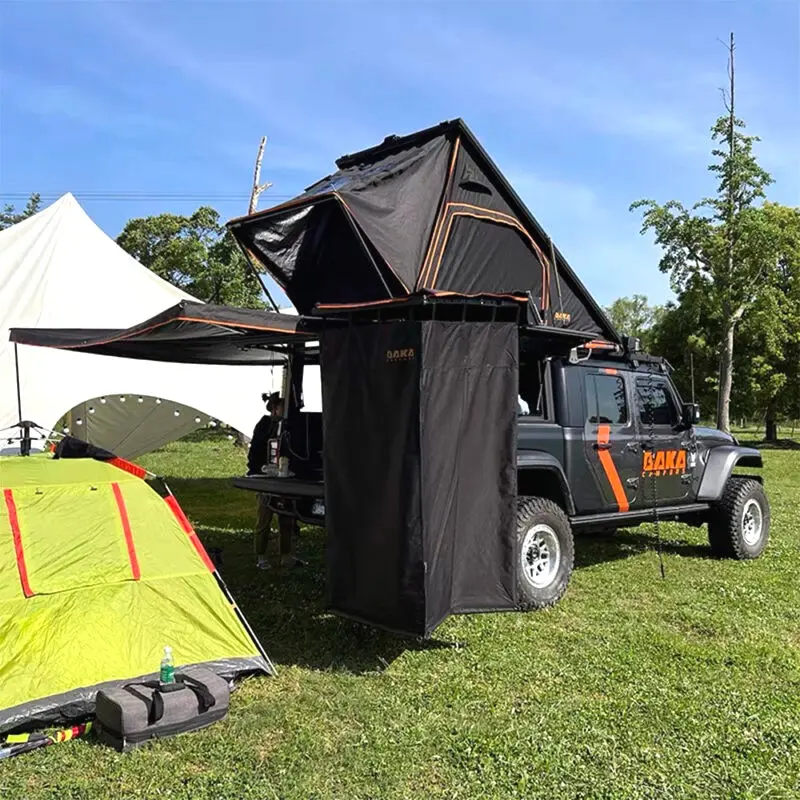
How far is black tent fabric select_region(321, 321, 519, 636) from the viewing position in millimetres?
4949

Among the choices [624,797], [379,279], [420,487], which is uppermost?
[379,279]

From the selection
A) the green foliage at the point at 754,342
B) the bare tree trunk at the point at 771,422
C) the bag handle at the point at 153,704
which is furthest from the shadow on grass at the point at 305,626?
the bare tree trunk at the point at 771,422

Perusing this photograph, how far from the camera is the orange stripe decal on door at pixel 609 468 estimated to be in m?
7.22

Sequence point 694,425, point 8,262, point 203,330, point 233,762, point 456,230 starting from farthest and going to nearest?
point 8,262 → point 694,425 → point 456,230 → point 203,330 → point 233,762

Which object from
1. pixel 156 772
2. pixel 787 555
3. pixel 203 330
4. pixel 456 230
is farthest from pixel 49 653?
pixel 787 555

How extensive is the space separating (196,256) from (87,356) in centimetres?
1544

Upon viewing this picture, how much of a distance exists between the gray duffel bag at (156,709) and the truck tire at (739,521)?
5992 millimetres

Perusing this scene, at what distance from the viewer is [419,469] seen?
194 inches

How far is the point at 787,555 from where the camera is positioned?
8.73m

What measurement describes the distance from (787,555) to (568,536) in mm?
3623

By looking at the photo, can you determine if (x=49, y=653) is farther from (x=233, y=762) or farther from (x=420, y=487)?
(x=420, y=487)

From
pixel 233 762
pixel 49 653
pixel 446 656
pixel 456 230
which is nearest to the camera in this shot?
pixel 233 762

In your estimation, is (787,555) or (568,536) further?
(787,555)

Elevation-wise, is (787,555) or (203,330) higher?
(203,330)
